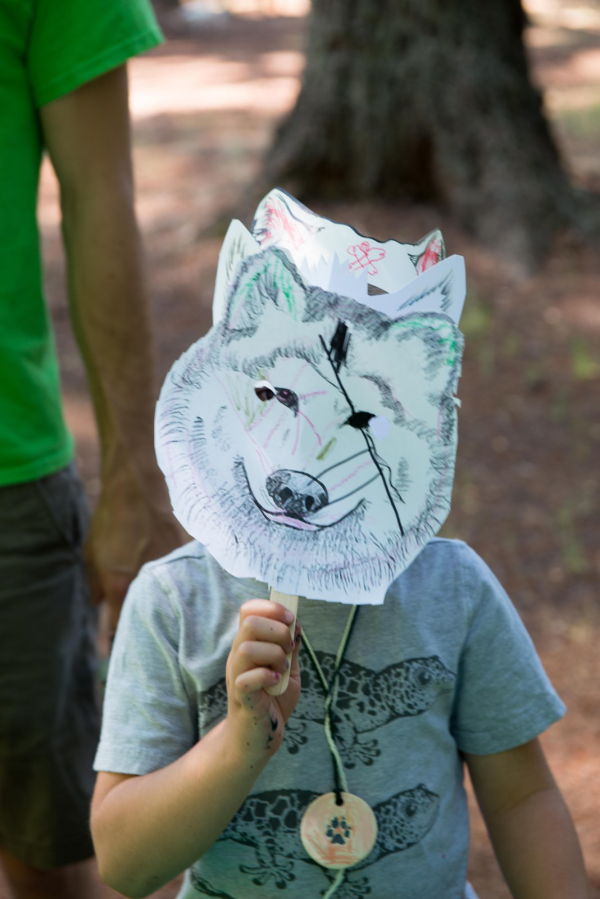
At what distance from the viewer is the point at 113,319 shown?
64.3 inches

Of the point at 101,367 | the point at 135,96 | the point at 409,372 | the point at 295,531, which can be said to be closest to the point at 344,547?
the point at 295,531

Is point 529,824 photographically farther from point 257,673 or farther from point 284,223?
point 284,223

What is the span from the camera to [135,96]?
9.70m

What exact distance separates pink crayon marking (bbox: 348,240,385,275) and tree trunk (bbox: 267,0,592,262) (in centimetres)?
366

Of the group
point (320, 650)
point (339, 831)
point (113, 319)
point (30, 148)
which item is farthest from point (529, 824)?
point (30, 148)

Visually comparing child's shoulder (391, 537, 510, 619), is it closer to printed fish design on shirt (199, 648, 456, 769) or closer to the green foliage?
printed fish design on shirt (199, 648, 456, 769)

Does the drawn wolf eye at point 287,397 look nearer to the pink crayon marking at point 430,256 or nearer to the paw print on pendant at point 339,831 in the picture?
the pink crayon marking at point 430,256

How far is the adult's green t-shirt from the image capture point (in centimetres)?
153

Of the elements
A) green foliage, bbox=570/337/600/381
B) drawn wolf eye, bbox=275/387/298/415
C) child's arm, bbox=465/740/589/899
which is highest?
green foliage, bbox=570/337/600/381

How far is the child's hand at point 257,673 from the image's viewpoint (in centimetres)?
107

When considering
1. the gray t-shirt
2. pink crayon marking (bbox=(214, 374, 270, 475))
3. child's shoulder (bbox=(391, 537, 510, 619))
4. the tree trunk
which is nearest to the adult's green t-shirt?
the gray t-shirt

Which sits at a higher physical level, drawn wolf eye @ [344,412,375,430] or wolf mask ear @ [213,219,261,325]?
wolf mask ear @ [213,219,261,325]

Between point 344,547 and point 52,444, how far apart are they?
2.32 feet

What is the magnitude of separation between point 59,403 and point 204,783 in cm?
80
